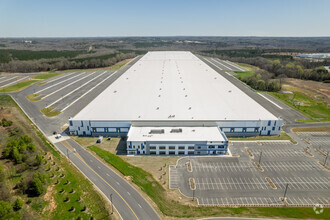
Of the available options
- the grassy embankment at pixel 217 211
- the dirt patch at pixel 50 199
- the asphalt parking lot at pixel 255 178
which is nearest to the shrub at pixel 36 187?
the dirt patch at pixel 50 199

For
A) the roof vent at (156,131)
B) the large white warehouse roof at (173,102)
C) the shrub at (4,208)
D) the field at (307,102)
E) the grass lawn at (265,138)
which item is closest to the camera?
the shrub at (4,208)

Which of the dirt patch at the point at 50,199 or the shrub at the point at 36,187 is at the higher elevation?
the shrub at the point at 36,187

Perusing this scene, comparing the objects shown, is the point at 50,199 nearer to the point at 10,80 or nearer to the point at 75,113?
the point at 75,113

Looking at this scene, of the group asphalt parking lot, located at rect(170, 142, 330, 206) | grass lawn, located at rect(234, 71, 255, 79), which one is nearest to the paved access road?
asphalt parking lot, located at rect(170, 142, 330, 206)

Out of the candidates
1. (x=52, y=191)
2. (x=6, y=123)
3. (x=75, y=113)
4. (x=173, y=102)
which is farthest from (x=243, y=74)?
(x=6, y=123)

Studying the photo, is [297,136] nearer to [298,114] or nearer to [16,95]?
[298,114]

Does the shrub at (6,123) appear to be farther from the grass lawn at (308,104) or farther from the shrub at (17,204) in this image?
the grass lawn at (308,104)
